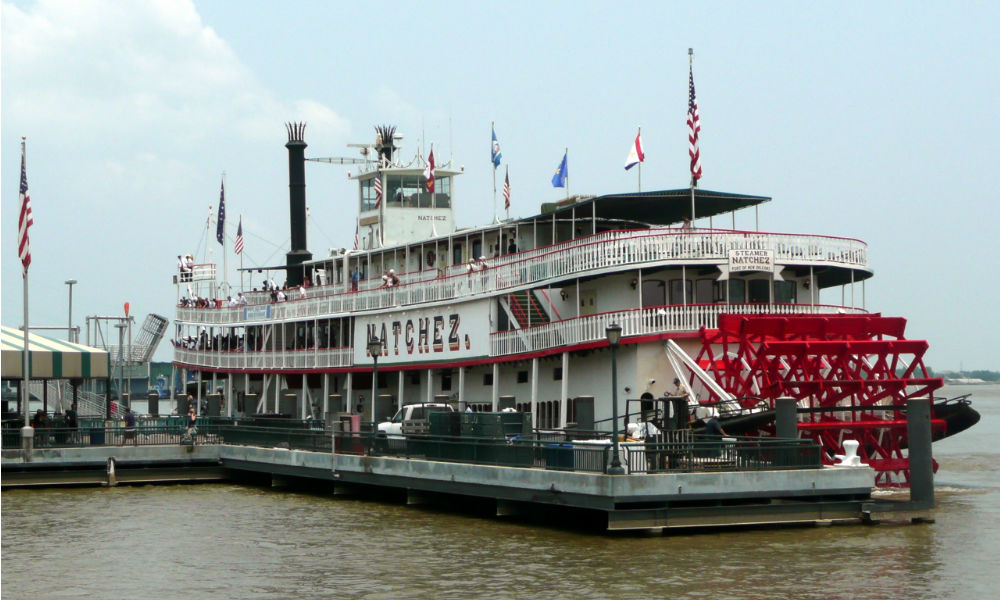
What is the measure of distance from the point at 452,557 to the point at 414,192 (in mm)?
26851

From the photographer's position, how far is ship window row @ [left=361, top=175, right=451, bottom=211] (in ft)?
146

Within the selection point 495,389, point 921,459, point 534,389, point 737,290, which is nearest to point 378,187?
point 495,389

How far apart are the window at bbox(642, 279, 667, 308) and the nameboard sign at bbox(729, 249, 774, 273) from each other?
1800 mm

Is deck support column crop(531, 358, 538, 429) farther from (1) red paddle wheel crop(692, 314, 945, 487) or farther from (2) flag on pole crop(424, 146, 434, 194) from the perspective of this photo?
(2) flag on pole crop(424, 146, 434, 194)

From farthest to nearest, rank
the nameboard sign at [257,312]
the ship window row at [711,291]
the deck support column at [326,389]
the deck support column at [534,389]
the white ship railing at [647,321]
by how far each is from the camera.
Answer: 1. the nameboard sign at [257,312]
2. the deck support column at [326,389]
3. the deck support column at [534,389]
4. the ship window row at [711,291]
5. the white ship railing at [647,321]

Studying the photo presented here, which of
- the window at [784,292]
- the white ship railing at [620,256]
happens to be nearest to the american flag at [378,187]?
the white ship railing at [620,256]

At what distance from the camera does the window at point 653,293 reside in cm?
3028

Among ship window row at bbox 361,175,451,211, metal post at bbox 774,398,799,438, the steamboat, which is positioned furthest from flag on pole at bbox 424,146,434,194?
metal post at bbox 774,398,799,438

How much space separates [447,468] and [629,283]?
8.34m

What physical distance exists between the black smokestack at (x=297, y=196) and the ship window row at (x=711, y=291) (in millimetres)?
21993

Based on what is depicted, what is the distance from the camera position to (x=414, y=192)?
44938mm

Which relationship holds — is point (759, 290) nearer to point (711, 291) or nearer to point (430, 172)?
point (711, 291)

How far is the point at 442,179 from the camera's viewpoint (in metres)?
44.5

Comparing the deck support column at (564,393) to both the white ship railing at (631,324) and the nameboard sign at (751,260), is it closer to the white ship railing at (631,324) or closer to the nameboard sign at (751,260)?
the white ship railing at (631,324)
